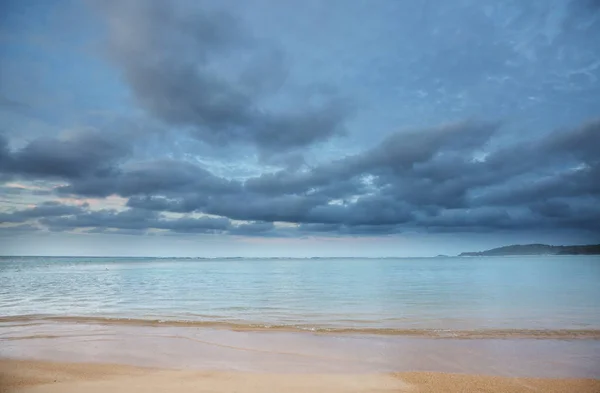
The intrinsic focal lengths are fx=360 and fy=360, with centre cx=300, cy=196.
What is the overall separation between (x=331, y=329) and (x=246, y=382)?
7.44 metres

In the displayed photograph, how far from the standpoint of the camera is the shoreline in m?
14.1

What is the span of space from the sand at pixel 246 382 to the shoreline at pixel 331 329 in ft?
18.5

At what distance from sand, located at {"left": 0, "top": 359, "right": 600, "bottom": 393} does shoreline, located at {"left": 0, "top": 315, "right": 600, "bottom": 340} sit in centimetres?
563

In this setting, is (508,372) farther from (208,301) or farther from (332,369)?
(208,301)

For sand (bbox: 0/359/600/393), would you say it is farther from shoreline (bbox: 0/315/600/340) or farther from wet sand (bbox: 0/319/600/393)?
shoreline (bbox: 0/315/600/340)

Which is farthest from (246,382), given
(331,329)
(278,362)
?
(331,329)

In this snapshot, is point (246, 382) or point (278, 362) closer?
point (246, 382)

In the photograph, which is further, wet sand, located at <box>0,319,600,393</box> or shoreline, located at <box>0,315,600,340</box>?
shoreline, located at <box>0,315,600,340</box>

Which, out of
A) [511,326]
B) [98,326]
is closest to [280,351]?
[98,326]

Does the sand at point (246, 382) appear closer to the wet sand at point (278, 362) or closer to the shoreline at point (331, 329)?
the wet sand at point (278, 362)

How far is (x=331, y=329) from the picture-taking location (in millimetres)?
15133

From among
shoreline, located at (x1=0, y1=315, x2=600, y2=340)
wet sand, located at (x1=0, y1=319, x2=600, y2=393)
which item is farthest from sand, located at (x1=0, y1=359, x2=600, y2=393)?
shoreline, located at (x1=0, y1=315, x2=600, y2=340)

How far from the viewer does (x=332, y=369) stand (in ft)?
31.6

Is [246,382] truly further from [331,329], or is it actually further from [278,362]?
[331,329]
